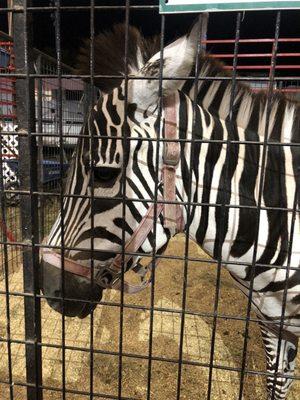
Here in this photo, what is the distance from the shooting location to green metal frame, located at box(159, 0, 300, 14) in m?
0.84

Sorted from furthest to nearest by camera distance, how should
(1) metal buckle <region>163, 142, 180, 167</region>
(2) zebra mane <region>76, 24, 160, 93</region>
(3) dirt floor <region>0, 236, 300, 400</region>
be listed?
(3) dirt floor <region>0, 236, 300, 400</region> < (2) zebra mane <region>76, 24, 160, 93</region> < (1) metal buckle <region>163, 142, 180, 167</region>

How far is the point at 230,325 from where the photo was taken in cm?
299

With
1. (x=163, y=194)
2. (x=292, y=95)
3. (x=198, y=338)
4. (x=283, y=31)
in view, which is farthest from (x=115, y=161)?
(x=283, y=31)

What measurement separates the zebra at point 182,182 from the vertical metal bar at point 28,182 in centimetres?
12

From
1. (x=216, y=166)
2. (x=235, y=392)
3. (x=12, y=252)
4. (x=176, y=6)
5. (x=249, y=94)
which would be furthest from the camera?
(x=12, y=252)

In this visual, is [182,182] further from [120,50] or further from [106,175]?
[120,50]

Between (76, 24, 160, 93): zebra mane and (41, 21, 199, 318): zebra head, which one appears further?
(76, 24, 160, 93): zebra mane

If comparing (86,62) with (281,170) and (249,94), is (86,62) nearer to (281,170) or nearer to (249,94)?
(249,94)

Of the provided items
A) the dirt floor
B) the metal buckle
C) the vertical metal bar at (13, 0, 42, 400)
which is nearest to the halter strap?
the metal buckle

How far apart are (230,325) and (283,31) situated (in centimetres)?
883

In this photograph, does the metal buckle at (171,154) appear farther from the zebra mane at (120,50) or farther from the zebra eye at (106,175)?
the zebra mane at (120,50)

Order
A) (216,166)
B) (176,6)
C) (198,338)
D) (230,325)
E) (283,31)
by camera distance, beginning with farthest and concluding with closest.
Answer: (283,31) → (230,325) → (198,338) → (216,166) → (176,6)

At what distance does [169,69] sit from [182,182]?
17.1 inches

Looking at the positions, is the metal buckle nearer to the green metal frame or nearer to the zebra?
the zebra
